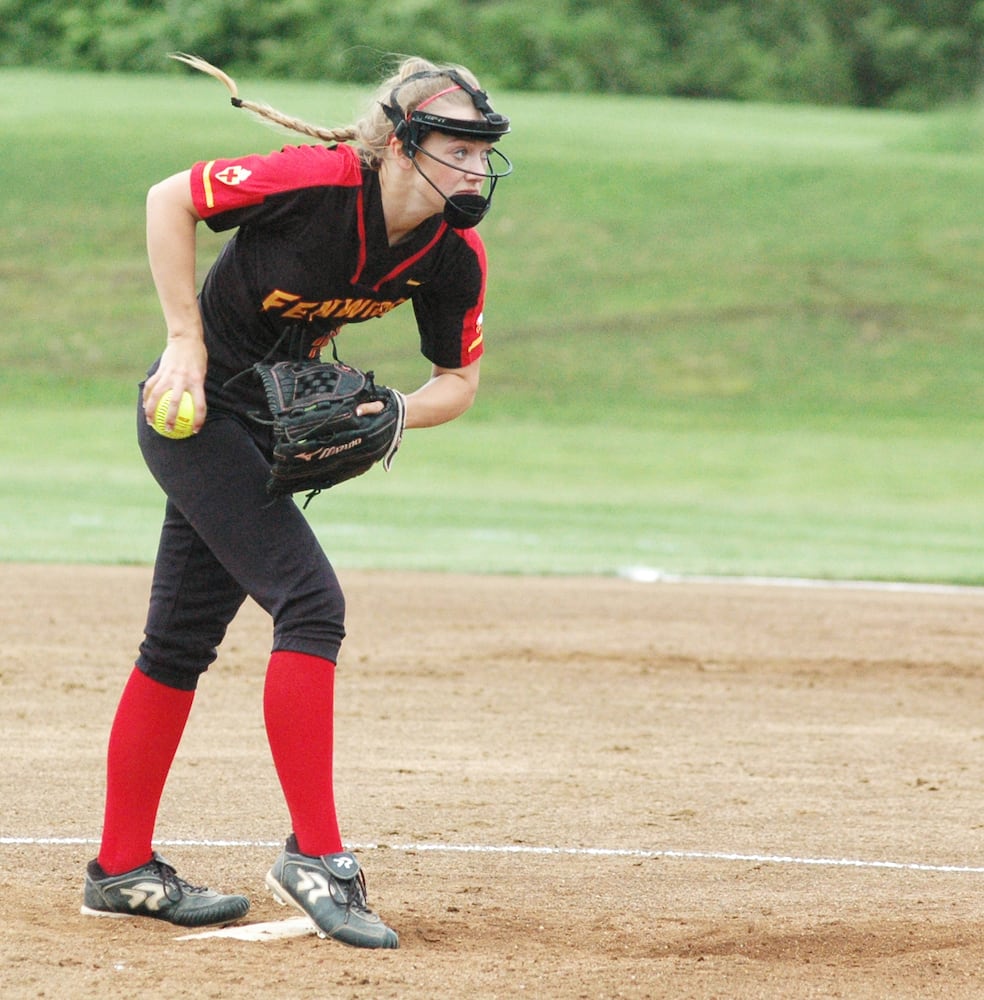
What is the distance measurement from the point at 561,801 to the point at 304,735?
5.98 ft

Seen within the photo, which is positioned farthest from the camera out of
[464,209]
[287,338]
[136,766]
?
[136,766]

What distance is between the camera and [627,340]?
2492cm

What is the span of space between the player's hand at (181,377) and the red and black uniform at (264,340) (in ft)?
0.44

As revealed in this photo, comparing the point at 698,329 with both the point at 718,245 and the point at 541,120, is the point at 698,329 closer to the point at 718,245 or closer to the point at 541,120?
the point at 718,245

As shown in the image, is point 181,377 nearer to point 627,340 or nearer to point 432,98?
point 432,98

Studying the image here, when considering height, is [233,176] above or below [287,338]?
above

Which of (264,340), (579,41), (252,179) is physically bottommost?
(264,340)

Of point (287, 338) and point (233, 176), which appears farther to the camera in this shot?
point (287, 338)

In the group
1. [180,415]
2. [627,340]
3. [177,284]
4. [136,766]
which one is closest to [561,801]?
[136,766]

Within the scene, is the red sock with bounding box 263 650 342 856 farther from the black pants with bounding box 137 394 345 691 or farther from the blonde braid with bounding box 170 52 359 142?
the blonde braid with bounding box 170 52 359 142

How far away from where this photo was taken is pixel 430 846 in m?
4.68

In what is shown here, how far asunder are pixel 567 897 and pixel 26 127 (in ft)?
88.6

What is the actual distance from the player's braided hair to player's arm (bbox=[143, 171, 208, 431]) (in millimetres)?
275

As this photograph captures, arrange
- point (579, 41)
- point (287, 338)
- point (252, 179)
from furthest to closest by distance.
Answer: point (579, 41)
point (287, 338)
point (252, 179)
